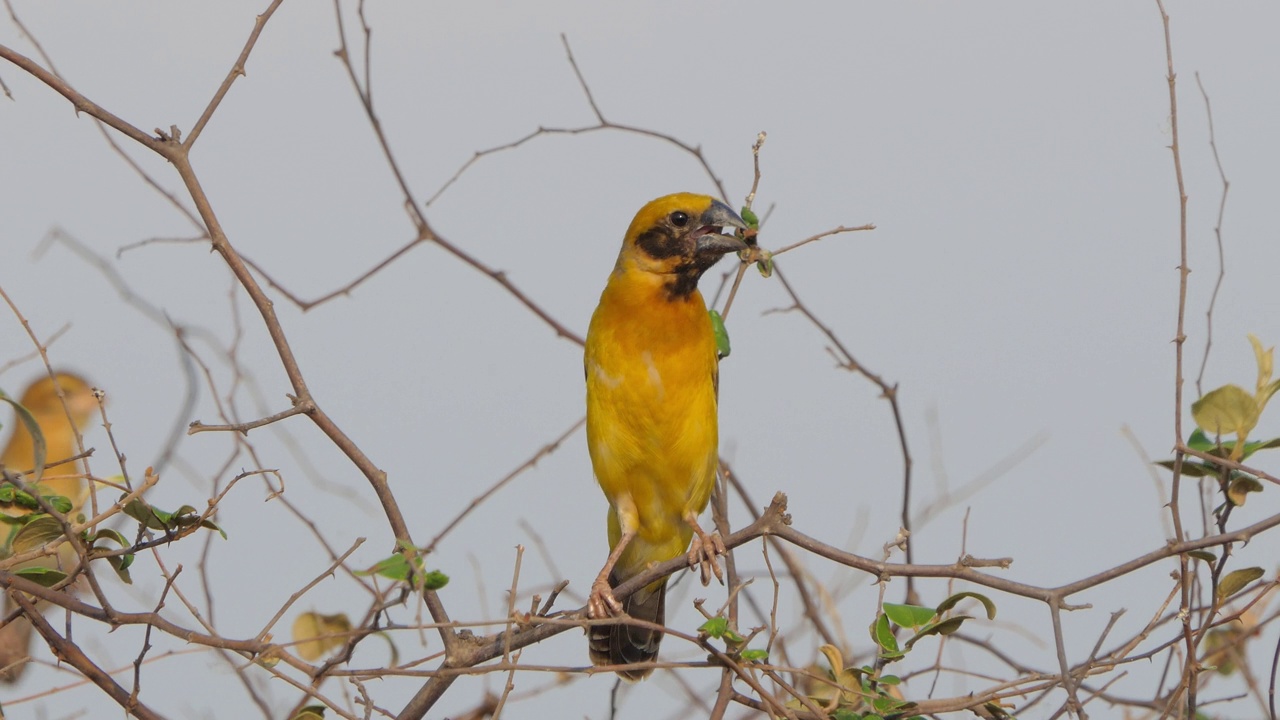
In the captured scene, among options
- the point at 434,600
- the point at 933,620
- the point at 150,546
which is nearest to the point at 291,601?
the point at 150,546

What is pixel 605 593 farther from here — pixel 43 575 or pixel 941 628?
pixel 43 575

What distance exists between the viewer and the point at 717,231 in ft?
13.2

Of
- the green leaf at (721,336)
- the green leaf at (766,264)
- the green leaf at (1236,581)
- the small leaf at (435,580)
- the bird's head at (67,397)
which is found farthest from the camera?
the bird's head at (67,397)

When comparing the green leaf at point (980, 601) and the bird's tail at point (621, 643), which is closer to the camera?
the green leaf at point (980, 601)

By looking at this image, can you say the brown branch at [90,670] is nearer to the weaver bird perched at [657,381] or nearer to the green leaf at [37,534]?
the green leaf at [37,534]

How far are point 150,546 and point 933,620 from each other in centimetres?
170

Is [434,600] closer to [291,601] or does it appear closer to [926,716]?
[291,601]

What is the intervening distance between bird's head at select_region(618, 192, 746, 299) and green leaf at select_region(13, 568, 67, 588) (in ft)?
6.62

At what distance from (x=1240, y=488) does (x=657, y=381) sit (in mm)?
1731

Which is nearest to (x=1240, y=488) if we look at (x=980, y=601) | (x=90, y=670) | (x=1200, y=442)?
(x=1200, y=442)

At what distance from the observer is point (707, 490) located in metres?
4.11

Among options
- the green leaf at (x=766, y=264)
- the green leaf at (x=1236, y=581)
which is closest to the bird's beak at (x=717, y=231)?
the green leaf at (x=766, y=264)

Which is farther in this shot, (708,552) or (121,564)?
(708,552)

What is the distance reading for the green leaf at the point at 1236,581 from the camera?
9.29ft
